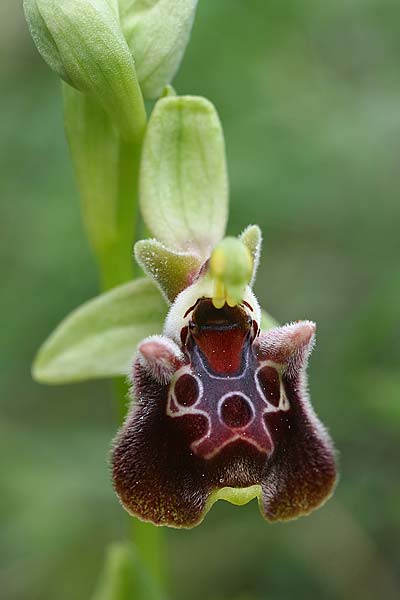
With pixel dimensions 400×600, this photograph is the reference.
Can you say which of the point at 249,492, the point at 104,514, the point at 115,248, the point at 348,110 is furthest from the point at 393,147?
the point at 249,492

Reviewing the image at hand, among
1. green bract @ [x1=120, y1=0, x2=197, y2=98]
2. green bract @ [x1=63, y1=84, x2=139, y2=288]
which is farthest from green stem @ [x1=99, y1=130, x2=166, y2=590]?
green bract @ [x1=120, y1=0, x2=197, y2=98]

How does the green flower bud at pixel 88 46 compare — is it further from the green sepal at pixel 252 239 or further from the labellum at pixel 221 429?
the labellum at pixel 221 429

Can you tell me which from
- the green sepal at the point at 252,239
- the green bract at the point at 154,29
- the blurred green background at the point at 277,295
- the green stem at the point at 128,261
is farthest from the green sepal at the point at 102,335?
the blurred green background at the point at 277,295

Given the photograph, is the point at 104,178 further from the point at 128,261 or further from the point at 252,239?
the point at 252,239

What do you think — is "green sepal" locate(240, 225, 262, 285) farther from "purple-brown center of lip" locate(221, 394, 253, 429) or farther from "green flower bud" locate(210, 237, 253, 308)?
"purple-brown center of lip" locate(221, 394, 253, 429)

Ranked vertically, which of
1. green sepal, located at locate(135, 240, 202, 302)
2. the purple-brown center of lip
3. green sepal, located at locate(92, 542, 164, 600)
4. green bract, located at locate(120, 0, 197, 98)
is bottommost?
green sepal, located at locate(92, 542, 164, 600)

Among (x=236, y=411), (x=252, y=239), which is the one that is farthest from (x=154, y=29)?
(x=236, y=411)
